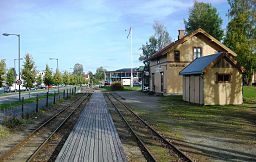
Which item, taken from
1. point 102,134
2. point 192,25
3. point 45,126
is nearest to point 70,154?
point 102,134

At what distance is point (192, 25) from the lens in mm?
67062

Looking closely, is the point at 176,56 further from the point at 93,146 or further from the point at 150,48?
the point at 150,48

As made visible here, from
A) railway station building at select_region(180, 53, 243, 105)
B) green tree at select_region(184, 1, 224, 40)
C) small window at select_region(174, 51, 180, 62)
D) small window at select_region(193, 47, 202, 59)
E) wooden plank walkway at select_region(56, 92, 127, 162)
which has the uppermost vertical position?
green tree at select_region(184, 1, 224, 40)

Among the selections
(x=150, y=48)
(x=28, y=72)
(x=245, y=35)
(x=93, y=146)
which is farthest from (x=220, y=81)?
(x=150, y=48)

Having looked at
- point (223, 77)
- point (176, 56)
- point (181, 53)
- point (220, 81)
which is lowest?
point (220, 81)

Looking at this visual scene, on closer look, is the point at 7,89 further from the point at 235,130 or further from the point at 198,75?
the point at 235,130

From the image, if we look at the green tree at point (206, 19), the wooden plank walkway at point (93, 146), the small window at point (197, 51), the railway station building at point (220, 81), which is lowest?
the wooden plank walkway at point (93, 146)

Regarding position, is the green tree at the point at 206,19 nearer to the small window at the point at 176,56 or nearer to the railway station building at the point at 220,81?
the small window at the point at 176,56

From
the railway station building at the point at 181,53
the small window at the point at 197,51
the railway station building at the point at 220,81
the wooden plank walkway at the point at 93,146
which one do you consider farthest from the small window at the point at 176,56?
the wooden plank walkway at the point at 93,146

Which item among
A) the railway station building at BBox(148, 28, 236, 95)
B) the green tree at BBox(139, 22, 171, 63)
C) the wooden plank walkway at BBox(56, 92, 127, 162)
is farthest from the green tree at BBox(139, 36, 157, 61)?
the wooden plank walkway at BBox(56, 92, 127, 162)

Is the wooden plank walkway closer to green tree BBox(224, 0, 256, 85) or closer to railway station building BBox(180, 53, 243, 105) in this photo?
railway station building BBox(180, 53, 243, 105)

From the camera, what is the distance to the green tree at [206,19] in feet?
212

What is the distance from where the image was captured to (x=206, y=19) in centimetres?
6488

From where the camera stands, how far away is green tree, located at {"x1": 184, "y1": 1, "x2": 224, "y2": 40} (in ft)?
212
